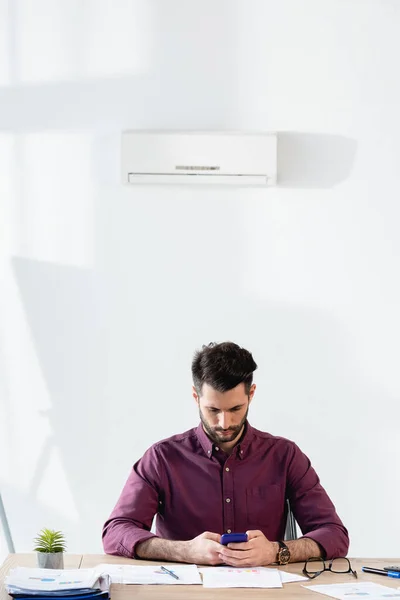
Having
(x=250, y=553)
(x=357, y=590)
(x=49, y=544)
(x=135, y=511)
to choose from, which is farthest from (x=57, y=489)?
(x=357, y=590)

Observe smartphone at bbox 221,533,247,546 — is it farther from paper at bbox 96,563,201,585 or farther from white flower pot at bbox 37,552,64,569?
A: white flower pot at bbox 37,552,64,569

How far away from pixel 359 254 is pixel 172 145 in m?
1.08

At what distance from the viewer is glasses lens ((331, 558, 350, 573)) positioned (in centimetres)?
271

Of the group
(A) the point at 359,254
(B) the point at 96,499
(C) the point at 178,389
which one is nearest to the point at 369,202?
(A) the point at 359,254

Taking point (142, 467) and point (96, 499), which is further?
point (96, 499)

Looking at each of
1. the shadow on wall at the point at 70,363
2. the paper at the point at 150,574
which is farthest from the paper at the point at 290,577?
the shadow on wall at the point at 70,363

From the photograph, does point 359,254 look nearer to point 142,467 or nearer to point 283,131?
point 283,131

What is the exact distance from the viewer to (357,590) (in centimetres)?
244

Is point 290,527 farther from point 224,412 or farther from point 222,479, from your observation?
point 224,412

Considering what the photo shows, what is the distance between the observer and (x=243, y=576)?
2.56 meters

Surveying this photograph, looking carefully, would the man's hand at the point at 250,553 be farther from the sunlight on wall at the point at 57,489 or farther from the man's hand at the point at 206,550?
the sunlight on wall at the point at 57,489

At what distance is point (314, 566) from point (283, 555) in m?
0.11

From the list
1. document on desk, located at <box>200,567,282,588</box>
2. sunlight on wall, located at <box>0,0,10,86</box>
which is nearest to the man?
document on desk, located at <box>200,567,282,588</box>

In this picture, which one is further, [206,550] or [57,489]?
[57,489]
